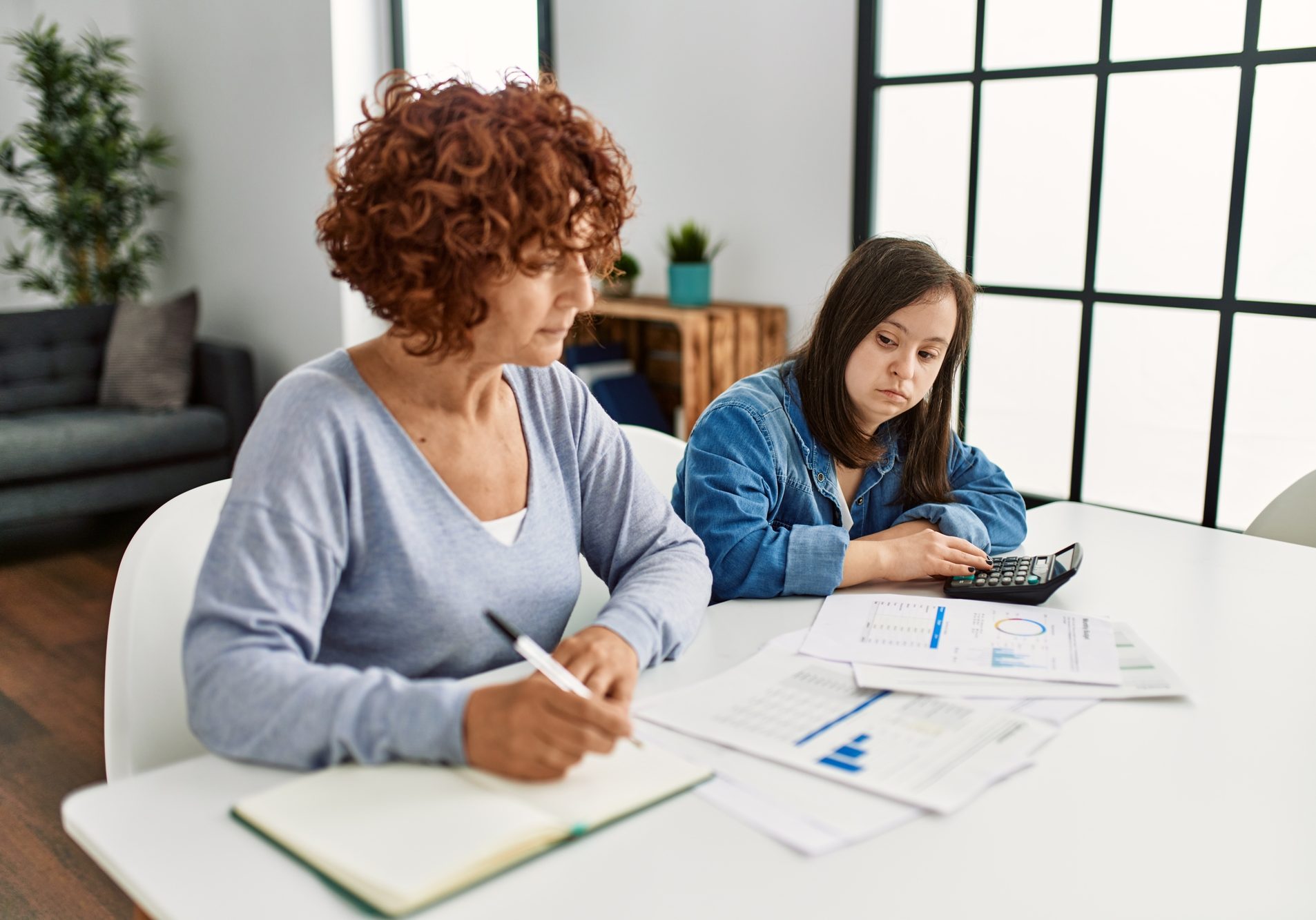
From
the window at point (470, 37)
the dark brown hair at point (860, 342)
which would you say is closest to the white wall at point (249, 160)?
the window at point (470, 37)

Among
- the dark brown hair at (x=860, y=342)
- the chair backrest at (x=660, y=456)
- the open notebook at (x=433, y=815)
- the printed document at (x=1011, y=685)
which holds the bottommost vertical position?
the printed document at (x=1011, y=685)

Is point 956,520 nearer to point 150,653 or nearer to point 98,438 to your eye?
point 150,653

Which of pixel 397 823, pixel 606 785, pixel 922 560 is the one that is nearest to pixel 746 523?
pixel 922 560

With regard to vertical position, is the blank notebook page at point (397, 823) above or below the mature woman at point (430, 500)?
below

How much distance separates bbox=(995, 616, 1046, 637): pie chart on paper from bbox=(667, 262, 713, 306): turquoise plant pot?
2280 millimetres

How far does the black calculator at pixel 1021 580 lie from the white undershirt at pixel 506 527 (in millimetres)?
552

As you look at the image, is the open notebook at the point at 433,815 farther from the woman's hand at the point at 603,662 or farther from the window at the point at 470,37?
the window at the point at 470,37

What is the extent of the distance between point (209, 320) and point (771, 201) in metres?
3.01

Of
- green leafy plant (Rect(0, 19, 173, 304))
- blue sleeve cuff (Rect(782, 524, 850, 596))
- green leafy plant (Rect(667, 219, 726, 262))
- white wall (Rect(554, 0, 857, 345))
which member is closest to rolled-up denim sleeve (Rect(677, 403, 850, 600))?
blue sleeve cuff (Rect(782, 524, 850, 596))

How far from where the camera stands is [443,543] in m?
1.08

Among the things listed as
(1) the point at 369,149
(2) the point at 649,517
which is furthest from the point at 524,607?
(1) the point at 369,149

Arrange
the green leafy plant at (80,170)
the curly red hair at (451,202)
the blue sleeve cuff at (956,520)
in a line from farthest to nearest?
the green leafy plant at (80,170) < the blue sleeve cuff at (956,520) < the curly red hair at (451,202)

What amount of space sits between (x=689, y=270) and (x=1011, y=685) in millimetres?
2469

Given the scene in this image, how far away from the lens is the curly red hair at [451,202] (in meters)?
1.00
